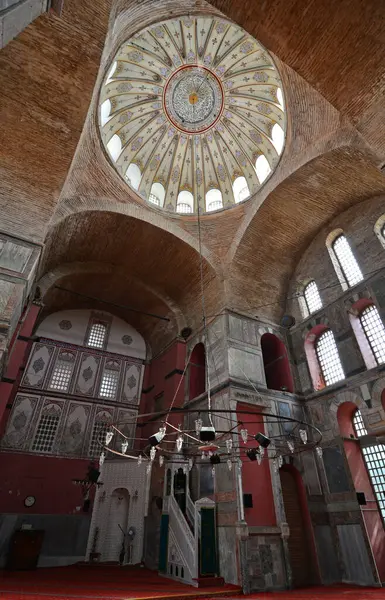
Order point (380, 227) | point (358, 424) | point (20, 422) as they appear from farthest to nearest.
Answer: point (20, 422) → point (380, 227) → point (358, 424)

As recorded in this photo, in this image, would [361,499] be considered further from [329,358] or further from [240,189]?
[240,189]

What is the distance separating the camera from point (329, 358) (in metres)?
11.4

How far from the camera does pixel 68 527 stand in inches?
452

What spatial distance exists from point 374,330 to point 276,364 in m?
3.98

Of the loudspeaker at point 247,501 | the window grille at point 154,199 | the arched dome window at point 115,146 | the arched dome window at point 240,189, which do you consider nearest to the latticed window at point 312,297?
the arched dome window at point 240,189

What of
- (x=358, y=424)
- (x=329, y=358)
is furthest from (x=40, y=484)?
(x=329, y=358)

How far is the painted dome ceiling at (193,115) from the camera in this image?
42.7 ft

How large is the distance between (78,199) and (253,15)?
763 centimetres

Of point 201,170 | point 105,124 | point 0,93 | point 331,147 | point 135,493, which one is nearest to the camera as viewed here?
point 0,93

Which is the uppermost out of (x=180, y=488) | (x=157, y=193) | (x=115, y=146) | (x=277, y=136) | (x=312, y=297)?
(x=115, y=146)

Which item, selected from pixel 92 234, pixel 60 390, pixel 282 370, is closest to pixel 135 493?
pixel 60 390

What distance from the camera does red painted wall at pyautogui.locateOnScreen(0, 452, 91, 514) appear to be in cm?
1120

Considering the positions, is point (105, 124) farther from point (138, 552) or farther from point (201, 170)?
point (138, 552)

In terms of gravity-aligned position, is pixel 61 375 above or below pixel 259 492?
above
